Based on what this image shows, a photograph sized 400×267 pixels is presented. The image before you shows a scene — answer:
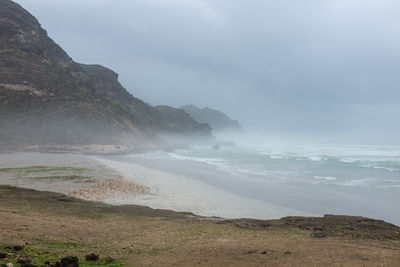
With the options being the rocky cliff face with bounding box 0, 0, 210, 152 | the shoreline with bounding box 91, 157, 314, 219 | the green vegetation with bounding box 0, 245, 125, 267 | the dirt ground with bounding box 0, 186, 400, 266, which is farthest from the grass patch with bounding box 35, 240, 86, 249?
the rocky cliff face with bounding box 0, 0, 210, 152

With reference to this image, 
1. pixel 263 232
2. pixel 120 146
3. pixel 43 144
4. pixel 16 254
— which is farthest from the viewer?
pixel 120 146

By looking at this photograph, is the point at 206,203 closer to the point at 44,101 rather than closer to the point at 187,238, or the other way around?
the point at 187,238

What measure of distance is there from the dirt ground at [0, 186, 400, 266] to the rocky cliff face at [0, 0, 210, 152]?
5382 cm

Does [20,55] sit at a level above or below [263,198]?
above

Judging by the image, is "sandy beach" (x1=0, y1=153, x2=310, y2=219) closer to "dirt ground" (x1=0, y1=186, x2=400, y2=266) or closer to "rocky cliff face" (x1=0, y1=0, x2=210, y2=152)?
"dirt ground" (x1=0, y1=186, x2=400, y2=266)

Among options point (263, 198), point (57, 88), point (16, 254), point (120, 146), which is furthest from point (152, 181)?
point (57, 88)

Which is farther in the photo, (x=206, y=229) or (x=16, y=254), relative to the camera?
(x=206, y=229)

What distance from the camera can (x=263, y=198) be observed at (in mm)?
22891

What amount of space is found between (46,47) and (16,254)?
99.5 meters

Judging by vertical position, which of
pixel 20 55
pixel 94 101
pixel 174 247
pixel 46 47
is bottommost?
pixel 174 247

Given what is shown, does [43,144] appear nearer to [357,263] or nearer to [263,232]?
[263,232]

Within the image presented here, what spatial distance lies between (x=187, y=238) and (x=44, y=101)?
7031 cm

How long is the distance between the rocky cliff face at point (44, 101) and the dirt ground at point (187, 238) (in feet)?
177

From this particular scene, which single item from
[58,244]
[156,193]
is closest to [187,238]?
[58,244]
